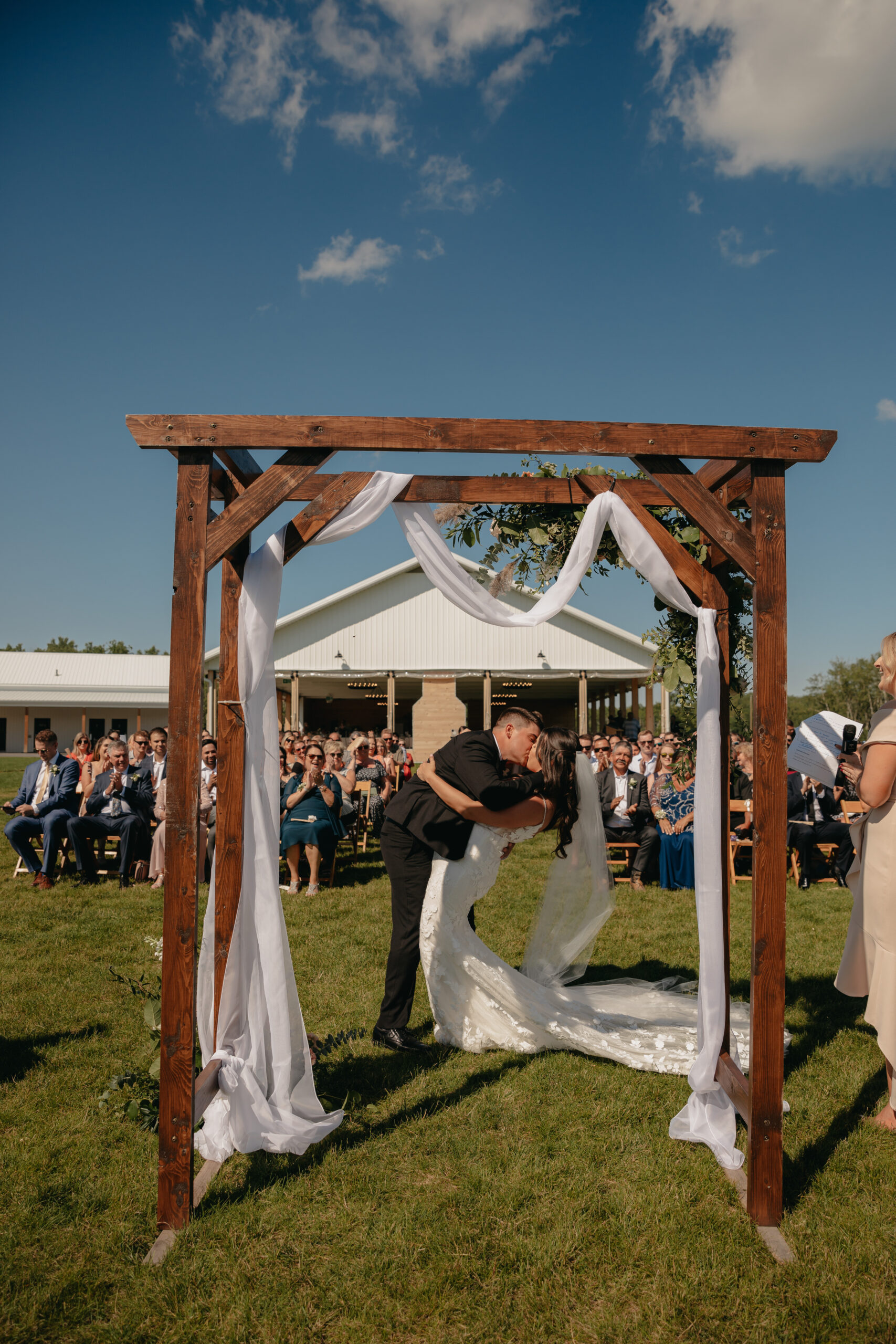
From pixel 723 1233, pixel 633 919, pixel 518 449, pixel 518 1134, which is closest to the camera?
pixel 723 1233

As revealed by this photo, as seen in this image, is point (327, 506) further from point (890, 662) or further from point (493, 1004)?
point (493, 1004)

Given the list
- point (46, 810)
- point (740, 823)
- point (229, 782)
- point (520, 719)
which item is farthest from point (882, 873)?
point (46, 810)

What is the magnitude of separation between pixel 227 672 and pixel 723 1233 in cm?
318

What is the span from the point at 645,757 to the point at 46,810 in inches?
330

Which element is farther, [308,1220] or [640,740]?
[640,740]

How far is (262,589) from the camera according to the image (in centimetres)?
373

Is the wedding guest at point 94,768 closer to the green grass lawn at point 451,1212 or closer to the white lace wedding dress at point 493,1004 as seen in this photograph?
the green grass lawn at point 451,1212

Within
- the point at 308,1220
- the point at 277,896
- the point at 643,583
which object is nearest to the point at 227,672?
the point at 277,896

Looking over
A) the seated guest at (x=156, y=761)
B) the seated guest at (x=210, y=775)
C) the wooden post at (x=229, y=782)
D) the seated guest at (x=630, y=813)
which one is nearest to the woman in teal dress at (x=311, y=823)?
the seated guest at (x=210, y=775)

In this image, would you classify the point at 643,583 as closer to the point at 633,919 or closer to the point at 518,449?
the point at 518,449

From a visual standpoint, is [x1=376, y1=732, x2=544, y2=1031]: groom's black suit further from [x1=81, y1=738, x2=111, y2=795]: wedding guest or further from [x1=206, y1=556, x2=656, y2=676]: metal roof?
[x1=206, y1=556, x2=656, y2=676]: metal roof

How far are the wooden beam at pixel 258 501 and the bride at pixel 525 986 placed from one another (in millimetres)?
2119

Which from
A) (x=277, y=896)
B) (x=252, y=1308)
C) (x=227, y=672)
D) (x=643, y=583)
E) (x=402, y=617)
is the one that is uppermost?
(x=402, y=617)

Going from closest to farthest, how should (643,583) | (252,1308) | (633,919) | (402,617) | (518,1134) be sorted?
(252,1308), (518,1134), (643,583), (633,919), (402,617)
